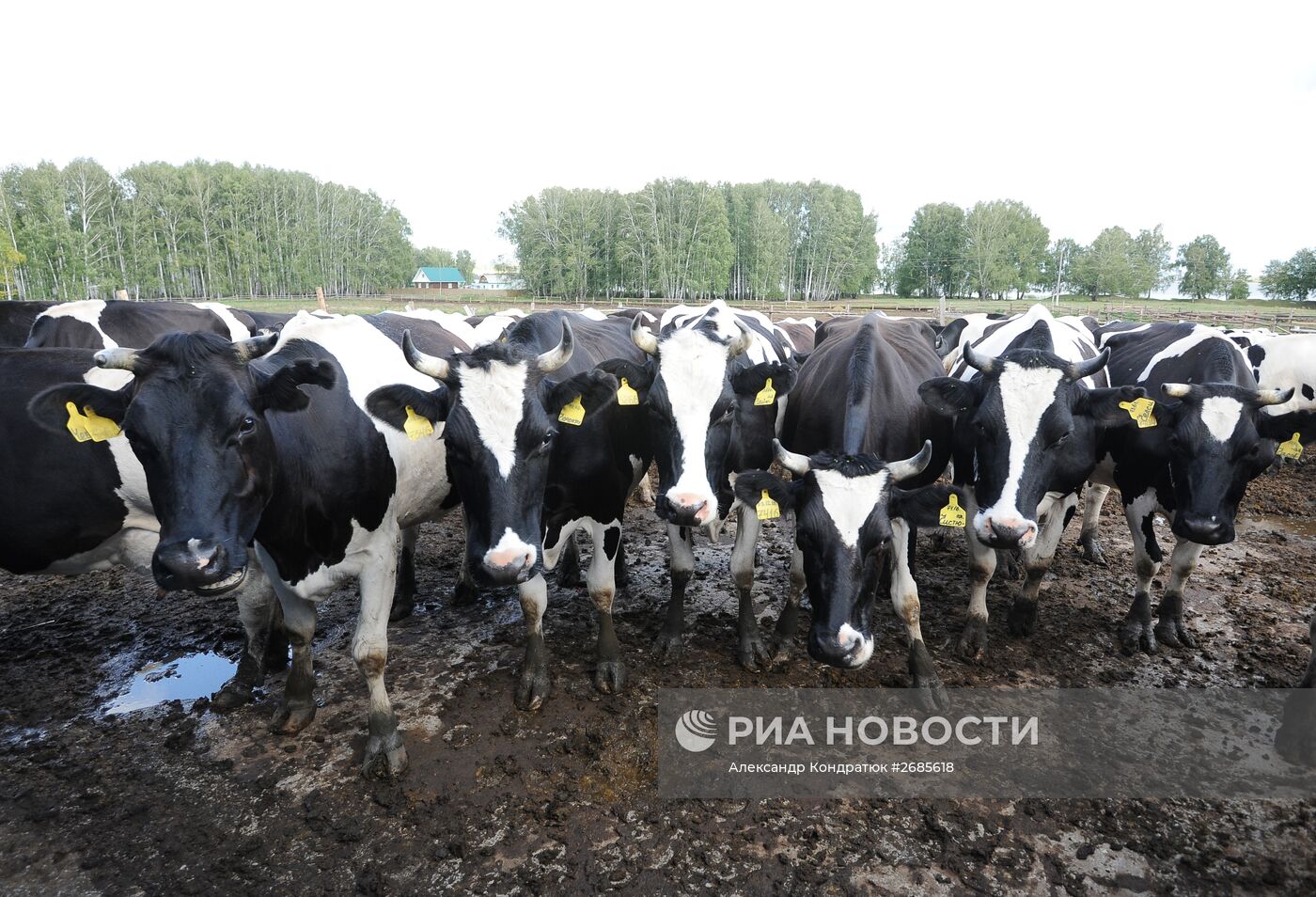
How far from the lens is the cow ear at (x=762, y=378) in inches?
187

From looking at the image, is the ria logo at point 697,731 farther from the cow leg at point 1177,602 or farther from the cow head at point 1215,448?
the cow leg at point 1177,602

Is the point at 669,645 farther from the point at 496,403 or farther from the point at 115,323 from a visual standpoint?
the point at 115,323

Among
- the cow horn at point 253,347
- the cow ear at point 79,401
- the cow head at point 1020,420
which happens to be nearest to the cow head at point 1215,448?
the cow head at point 1020,420

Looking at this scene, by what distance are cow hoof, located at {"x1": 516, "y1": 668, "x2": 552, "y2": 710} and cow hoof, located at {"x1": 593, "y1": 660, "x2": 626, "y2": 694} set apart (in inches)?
14.6

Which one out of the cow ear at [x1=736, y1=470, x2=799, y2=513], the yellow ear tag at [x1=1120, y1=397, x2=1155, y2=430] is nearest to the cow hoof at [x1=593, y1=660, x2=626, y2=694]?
the cow ear at [x1=736, y1=470, x2=799, y2=513]

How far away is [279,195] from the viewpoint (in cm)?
6931

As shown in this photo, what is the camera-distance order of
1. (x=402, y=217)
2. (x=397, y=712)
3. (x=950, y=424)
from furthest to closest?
(x=402, y=217) → (x=950, y=424) → (x=397, y=712)

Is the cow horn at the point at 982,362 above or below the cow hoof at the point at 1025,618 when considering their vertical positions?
above

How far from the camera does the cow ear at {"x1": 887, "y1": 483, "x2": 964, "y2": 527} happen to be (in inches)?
154

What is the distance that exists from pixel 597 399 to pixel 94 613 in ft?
17.8

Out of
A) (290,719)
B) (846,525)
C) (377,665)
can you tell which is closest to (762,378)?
(846,525)

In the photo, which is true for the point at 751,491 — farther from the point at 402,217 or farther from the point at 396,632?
the point at 402,217

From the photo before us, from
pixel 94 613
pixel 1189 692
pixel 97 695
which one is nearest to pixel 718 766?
pixel 1189 692

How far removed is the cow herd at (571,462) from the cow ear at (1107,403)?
0.05 feet
